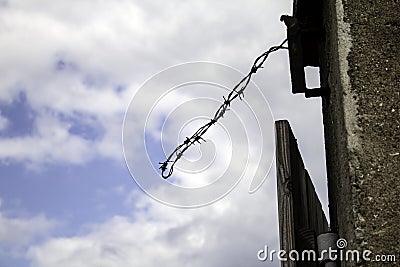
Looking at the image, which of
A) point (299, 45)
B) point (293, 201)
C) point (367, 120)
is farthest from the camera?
point (299, 45)

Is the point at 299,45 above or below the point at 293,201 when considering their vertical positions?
above

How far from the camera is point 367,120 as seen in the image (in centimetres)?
270

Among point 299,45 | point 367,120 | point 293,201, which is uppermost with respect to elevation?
point 299,45

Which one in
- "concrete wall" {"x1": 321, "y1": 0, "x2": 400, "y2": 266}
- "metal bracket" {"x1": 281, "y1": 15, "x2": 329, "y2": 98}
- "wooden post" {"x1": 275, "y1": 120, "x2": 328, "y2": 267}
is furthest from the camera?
"metal bracket" {"x1": 281, "y1": 15, "x2": 329, "y2": 98}

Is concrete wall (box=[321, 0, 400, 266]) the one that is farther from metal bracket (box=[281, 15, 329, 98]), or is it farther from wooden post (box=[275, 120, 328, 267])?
metal bracket (box=[281, 15, 329, 98])

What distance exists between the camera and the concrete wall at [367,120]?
2.53 metres

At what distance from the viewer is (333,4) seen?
304 cm

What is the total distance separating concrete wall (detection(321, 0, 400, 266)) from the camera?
2533 millimetres

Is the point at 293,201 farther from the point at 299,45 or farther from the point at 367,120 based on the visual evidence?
the point at 299,45

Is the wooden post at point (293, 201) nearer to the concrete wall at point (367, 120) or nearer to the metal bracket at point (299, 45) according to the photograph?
the concrete wall at point (367, 120)

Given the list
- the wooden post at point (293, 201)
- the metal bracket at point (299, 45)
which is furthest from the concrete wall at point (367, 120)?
the metal bracket at point (299, 45)

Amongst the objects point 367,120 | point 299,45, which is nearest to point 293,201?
point 367,120

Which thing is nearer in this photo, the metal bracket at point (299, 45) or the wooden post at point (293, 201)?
the wooden post at point (293, 201)

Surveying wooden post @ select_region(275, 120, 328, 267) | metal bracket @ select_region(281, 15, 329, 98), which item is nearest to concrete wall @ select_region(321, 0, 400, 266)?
wooden post @ select_region(275, 120, 328, 267)
